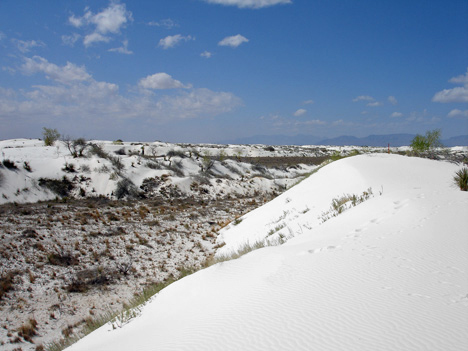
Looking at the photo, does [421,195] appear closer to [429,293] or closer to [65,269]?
[429,293]

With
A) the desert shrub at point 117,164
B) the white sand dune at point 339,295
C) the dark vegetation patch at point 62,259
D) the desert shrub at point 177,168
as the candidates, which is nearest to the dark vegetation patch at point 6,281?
the dark vegetation patch at point 62,259

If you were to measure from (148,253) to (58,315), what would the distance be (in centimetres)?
383

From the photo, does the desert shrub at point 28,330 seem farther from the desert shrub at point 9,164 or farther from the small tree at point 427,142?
the small tree at point 427,142

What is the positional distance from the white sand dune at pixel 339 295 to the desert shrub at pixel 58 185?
18.3m

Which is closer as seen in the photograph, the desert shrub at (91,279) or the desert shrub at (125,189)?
the desert shrub at (91,279)

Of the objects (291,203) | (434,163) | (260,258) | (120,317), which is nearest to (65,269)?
(120,317)

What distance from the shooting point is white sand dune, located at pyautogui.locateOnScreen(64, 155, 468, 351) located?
7.54 feet

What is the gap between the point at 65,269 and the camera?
8531 mm

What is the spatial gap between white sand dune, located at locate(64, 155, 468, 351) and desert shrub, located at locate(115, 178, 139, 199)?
17.0m

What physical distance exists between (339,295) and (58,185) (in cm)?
2189

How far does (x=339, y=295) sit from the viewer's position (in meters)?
2.97

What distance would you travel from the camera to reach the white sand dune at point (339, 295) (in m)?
2.30

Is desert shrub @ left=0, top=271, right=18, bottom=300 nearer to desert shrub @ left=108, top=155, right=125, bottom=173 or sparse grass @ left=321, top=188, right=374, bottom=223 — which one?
sparse grass @ left=321, top=188, right=374, bottom=223

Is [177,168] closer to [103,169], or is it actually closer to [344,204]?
[103,169]
